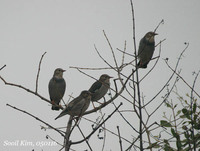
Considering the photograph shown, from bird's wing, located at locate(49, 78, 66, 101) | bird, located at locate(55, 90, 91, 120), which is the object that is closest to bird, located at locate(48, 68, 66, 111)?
bird's wing, located at locate(49, 78, 66, 101)

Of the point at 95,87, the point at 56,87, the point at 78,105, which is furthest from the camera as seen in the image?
the point at 56,87

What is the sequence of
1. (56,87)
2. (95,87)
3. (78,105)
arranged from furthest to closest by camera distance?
(56,87) < (95,87) < (78,105)

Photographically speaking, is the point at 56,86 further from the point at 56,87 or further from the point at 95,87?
the point at 95,87

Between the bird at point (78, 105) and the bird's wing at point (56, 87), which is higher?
the bird's wing at point (56, 87)

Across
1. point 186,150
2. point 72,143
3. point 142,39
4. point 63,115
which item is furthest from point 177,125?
point 142,39

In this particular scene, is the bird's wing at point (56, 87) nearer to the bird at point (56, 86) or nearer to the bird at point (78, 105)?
the bird at point (56, 86)

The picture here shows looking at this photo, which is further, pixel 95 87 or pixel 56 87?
pixel 56 87

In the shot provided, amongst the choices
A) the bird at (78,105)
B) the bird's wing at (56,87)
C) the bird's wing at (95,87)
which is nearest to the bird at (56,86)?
the bird's wing at (56,87)

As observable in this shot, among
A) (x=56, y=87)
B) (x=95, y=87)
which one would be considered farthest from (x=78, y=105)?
(x=56, y=87)

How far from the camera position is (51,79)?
27.2ft

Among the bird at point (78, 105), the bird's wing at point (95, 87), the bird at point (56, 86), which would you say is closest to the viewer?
the bird at point (78, 105)

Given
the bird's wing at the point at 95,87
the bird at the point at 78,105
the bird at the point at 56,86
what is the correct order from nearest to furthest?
the bird at the point at 78,105 → the bird's wing at the point at 95,87 → the bird at the point at 56,86

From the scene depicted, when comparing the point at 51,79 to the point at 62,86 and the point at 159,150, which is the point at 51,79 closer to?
the point at 62,86

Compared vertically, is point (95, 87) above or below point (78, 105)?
above
